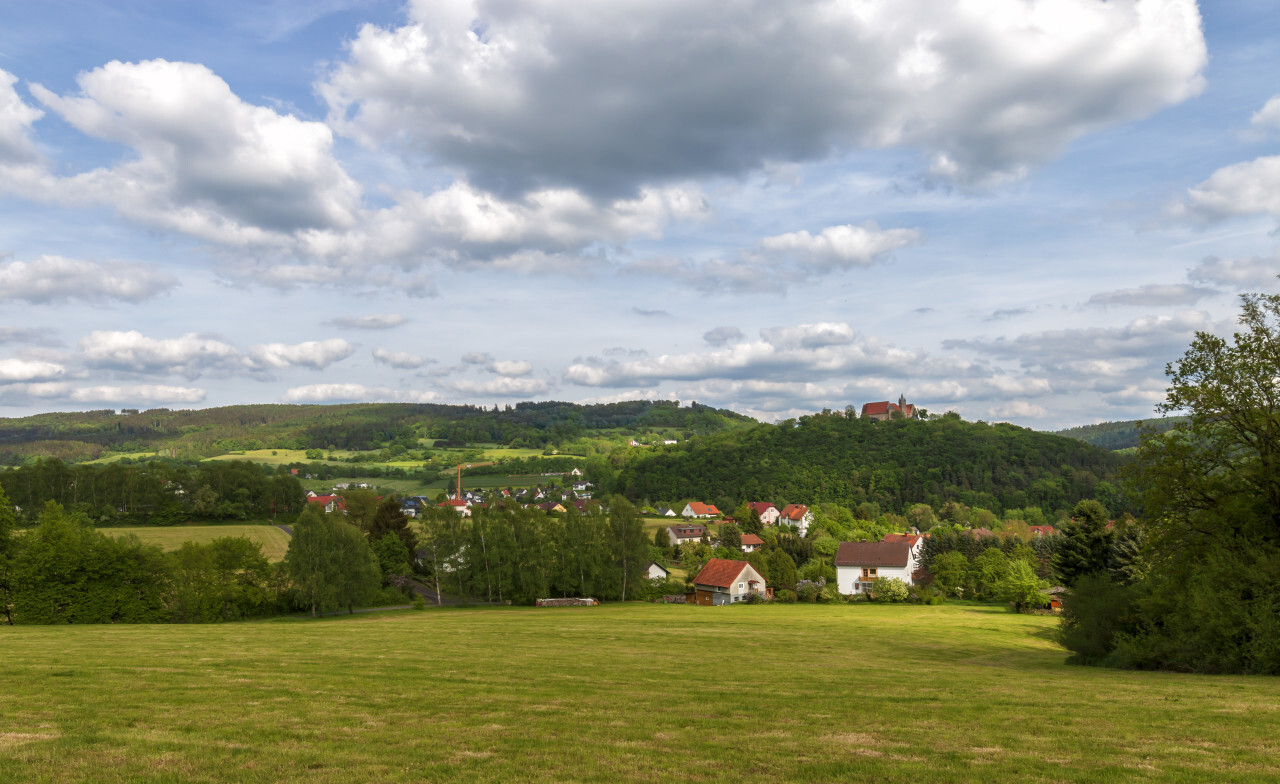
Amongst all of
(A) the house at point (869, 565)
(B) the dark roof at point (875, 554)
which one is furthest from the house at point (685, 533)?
(A) the house at point (869, 565)

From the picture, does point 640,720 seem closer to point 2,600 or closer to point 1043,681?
point 1043,681

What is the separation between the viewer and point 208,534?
79500 mm

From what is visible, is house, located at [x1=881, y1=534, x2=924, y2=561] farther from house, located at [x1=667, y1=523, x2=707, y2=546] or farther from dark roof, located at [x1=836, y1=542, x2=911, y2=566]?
house, located at [x1=667, y1=523, x2=707, y2=546]

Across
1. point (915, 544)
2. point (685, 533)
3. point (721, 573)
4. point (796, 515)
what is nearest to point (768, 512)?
point (796, 515)

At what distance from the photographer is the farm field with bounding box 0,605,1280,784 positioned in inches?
324

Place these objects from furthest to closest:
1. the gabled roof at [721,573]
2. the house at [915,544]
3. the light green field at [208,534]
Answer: the house at [915,544]
the light green field at [208,534]
the gabled roof at [721,573]

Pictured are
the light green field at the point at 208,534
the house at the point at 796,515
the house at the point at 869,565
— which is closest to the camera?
the light green field at the point at 208,534

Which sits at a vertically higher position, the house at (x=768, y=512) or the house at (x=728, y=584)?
the house at (x=728, y=584)

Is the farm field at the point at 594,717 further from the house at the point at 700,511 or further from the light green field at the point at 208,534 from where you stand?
the house at the point at 700,511

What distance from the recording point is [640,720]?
10992mm

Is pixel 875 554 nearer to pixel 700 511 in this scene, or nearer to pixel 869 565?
pixel 869 565

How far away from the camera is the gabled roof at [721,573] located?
6412 centimetres

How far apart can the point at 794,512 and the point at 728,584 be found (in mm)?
65665

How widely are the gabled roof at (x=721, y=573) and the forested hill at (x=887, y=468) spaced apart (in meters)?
79.0
